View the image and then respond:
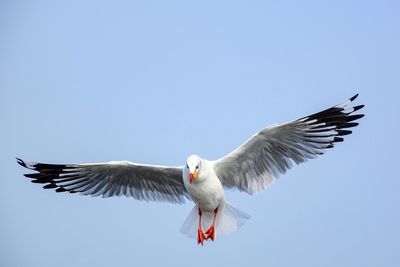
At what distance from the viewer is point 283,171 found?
8.57 meters

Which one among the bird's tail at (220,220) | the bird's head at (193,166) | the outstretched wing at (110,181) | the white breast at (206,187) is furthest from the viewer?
the outstretched wing at (110,181)

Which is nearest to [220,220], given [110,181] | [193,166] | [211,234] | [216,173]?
[211,234]

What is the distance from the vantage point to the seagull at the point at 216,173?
825 cm

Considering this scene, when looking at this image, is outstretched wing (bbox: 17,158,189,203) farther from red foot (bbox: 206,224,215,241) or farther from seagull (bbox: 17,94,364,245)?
red foot (bbox: 206,224,215,241)

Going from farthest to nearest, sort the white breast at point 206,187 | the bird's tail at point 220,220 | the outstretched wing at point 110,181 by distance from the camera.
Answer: the outstretched wing at point 110,181 → the bird's tail at point 220,220 → the white breast at point 206,187

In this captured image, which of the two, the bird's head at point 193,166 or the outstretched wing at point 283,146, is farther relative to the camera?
the outstretched wing at point 283,146

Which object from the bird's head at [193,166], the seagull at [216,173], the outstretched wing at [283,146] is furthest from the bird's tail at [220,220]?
the bird's head at [193,166]

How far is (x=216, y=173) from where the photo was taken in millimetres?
8656

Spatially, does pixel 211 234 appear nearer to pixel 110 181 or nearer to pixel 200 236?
pixel 200 236

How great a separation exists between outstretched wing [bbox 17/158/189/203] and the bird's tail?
0.58m

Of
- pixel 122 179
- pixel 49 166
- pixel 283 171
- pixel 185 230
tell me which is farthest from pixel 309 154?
pixel 49 166

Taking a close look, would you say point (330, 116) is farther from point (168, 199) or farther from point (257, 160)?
point (168, 199)

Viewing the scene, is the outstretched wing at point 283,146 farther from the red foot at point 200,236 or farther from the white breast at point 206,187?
the red foot at point 200,236

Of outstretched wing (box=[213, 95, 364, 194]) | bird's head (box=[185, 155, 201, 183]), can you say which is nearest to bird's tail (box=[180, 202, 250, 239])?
outstretched wing (box=[213, 95, 364, 194])
